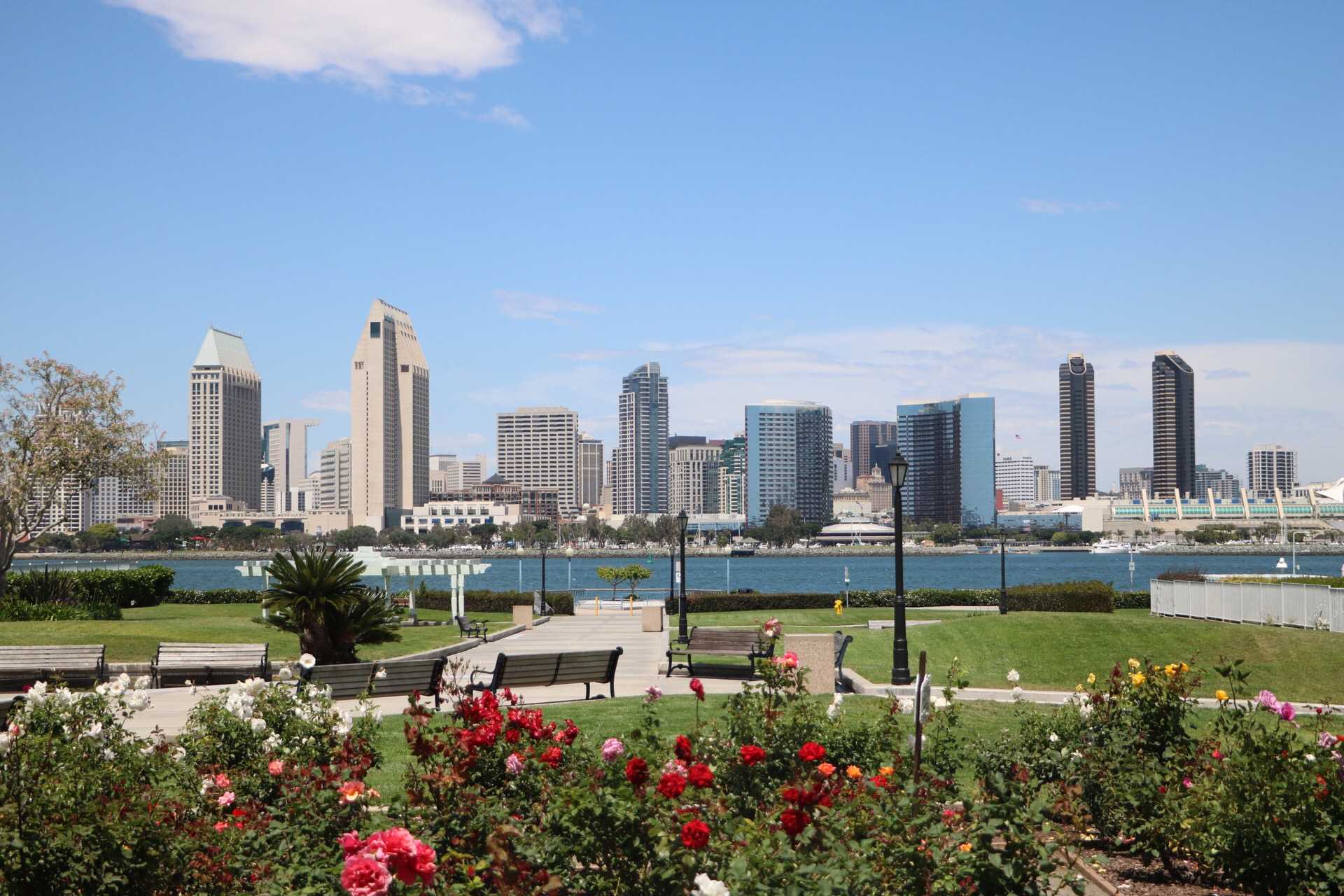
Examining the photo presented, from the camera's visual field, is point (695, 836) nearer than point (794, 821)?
Yes

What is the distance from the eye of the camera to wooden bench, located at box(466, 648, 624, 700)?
16.7m

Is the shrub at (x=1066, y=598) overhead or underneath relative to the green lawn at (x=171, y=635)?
underneath

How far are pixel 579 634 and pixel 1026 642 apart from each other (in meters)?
15.3

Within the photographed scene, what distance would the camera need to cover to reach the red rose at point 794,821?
16.7 feet

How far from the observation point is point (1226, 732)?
7871mm

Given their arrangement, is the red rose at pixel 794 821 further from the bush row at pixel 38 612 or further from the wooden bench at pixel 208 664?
the bush row at pixel 38 612

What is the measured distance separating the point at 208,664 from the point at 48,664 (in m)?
2.40

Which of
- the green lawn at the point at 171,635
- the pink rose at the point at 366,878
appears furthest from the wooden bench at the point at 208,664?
the pink rose at the point at 366,878

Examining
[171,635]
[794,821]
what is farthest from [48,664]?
[794,821]

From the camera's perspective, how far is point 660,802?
5.87 meters

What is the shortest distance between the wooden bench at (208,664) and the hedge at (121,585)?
1803cm

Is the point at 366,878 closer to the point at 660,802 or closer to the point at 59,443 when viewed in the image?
the point at 660,802

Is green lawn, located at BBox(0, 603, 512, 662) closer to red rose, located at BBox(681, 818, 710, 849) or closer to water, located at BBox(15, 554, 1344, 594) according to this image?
red rose, located at BBox(681, 818, 710, 849)

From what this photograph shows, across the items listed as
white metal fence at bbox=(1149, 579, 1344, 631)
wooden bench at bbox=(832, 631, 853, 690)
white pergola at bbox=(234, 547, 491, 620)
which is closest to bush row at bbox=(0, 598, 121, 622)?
white pergola at bbox=(234, 547, 491, 620)
